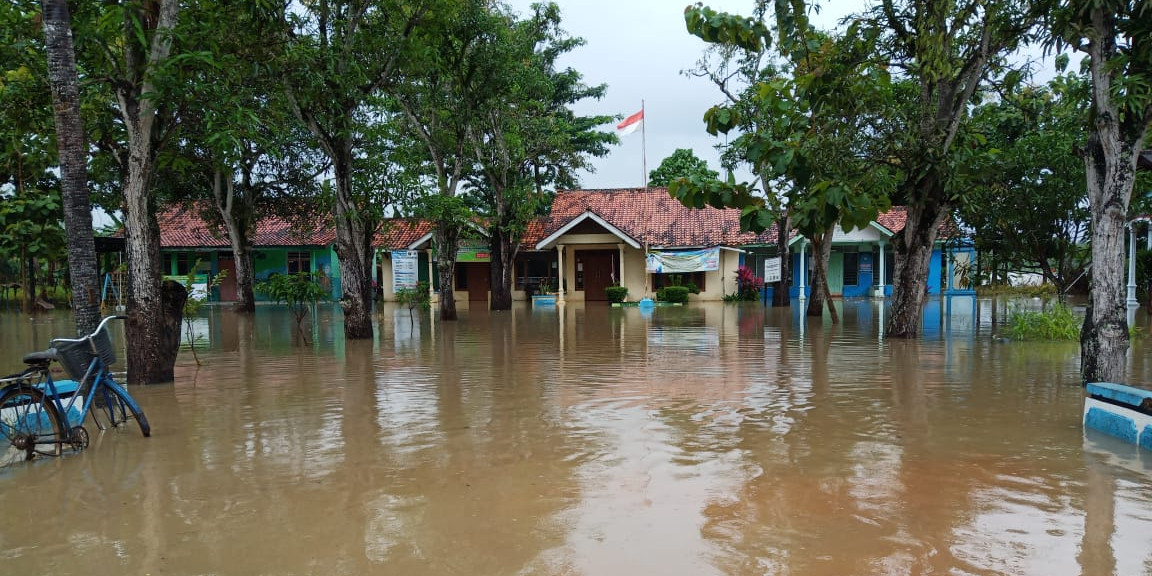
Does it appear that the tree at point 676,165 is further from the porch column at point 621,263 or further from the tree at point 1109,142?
the tree at point 1109,142

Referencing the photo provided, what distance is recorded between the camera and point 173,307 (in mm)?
9438

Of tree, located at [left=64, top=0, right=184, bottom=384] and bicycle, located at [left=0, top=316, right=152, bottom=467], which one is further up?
tree, located at [left=64, top=0, right=184, bottom=384]

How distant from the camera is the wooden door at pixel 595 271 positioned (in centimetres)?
3110

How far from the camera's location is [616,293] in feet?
93.2

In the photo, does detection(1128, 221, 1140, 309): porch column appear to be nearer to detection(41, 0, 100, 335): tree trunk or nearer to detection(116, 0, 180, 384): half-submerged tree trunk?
detection(116, 0, 180, 384): half-submerged tree trunk

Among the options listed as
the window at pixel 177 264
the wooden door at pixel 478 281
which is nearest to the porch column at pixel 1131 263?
the wooden door at pixel 478 281

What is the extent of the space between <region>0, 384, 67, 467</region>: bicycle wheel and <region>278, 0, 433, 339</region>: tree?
25.7 feet

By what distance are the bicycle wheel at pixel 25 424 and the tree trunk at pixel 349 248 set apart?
8688 millimetres

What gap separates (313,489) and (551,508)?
1641mm

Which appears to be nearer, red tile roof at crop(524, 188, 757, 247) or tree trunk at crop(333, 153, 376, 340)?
tree trunk at crop(333, 153, 376, 340)

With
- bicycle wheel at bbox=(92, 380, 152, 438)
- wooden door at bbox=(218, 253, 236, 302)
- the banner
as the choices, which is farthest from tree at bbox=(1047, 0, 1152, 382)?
wooden door at bbox=(218, 253, 236, 302)

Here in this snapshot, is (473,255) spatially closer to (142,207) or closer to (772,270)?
(772,270)

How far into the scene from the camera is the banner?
2861 cm

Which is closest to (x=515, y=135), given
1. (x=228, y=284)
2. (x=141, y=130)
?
(x=141, y=130)
